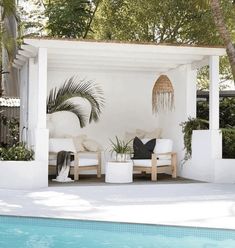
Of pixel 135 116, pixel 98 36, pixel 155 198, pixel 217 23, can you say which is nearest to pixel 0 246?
pixel 155 198

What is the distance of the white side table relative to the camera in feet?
39.8

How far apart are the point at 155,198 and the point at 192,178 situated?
11.1 ft

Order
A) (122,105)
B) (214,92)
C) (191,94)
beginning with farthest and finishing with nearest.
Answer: (122,105)
(191,94)
(214,92)

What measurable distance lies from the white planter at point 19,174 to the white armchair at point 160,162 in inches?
109

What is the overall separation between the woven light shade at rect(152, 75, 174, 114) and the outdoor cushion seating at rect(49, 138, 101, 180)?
2834mm

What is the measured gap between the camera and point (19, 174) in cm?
1121

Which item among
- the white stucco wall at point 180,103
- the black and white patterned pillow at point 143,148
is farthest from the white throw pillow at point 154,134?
the black and white patterned pillow at point 143,148

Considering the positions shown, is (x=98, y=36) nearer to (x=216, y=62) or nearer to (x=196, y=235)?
(x=216, y=62)

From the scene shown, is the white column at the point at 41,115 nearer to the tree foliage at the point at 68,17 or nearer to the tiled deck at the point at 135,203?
the tiled deck at the point at 135,203

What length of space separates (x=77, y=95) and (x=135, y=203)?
5696mm

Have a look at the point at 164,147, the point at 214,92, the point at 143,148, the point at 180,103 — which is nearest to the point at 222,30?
the point at 214,92

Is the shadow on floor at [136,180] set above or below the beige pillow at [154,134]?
below

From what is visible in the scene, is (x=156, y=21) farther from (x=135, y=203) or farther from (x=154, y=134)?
(x=135, y=203)

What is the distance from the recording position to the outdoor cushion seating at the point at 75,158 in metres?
12.6
